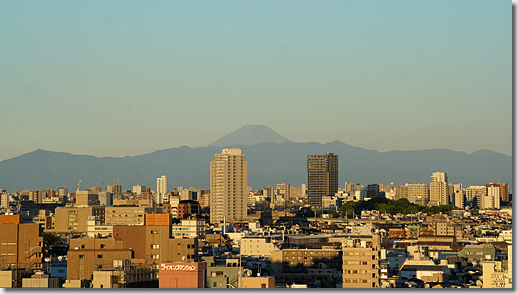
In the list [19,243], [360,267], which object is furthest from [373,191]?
[360,267]

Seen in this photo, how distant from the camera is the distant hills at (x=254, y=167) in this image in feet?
471

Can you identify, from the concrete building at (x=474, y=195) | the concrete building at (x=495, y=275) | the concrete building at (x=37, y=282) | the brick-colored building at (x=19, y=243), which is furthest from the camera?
the concrete building at (x=474, y=195)

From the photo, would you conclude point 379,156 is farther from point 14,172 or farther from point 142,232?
point 142,232

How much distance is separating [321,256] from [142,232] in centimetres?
1034

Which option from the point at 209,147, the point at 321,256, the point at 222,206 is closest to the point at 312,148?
the point at 209,147

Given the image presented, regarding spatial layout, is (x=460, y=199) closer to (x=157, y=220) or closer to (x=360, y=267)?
(x=157, y=220)

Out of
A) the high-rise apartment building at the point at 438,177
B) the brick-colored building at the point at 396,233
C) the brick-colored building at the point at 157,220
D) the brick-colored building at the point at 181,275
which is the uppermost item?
the high-rise apartment building at the point at 438,177

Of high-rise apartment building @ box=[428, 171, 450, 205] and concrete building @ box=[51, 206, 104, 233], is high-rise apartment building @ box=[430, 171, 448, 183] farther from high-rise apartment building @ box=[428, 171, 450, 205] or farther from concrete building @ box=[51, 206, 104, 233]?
concrete building @ box=[51, 206, 104, 233]

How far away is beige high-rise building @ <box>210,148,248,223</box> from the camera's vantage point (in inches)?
→ 2921

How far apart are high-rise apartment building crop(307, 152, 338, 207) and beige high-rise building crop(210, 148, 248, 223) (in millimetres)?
50418

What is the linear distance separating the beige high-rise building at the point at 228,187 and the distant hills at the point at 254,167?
5539cm

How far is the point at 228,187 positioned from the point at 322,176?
53.0 m

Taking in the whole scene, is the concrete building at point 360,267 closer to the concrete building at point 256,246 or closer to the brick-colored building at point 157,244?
the brick-colored building at point 157,244

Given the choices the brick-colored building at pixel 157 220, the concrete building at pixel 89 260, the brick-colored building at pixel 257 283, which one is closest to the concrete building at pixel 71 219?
the brick-colored building at pixel 157 220
